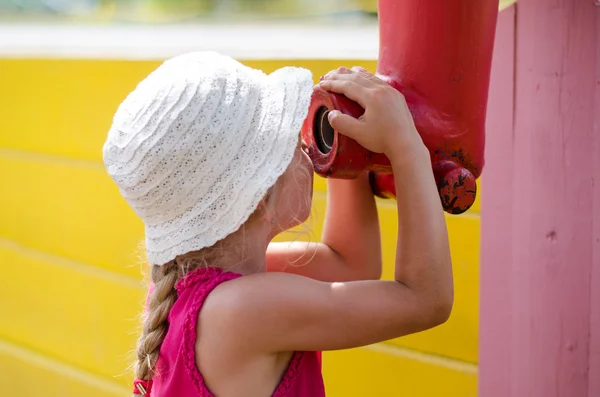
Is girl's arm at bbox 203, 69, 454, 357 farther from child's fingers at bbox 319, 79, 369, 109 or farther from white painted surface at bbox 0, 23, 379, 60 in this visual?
white painted surface at bbox 0, 23, 379, 60

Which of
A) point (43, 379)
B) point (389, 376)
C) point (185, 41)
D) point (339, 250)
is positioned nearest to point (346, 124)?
point (339, 250)

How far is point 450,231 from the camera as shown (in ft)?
4.87

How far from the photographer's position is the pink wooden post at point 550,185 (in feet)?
3.86

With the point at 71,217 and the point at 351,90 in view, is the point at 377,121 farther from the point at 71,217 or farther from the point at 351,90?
the point at 71,217

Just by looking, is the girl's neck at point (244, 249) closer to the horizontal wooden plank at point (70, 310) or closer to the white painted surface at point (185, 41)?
the white painted surface at point (185, 41)

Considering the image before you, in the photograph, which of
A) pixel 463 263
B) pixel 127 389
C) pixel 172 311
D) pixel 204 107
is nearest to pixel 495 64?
pixel 463 263

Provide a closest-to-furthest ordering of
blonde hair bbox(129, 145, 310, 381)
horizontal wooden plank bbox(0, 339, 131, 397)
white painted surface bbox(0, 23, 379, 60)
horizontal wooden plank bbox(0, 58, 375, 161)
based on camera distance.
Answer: blonde hair bbox(129, 145, 310, 381) → white painted surface bbox(0, 23, 379, 60) → horizontal wooden plank bbox(0, 58, 375, 161) → horizontal wooden plank bbox(0, 339, 131, 397)

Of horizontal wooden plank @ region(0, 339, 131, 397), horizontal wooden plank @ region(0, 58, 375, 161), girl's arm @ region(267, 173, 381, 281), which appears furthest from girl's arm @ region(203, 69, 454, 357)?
horizontal wooden plank @ region(0, 339, 131, 397)

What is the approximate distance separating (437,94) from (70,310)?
4.87 ft

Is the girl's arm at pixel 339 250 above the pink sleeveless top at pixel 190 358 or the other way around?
above

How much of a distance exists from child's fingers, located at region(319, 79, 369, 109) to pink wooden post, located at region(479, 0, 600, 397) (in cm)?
32

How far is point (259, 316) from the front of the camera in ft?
3.46

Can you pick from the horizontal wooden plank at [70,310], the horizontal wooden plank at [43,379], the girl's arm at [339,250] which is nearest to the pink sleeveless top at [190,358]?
the girl's arm at [339,250]

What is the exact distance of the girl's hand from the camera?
1.04 meters
